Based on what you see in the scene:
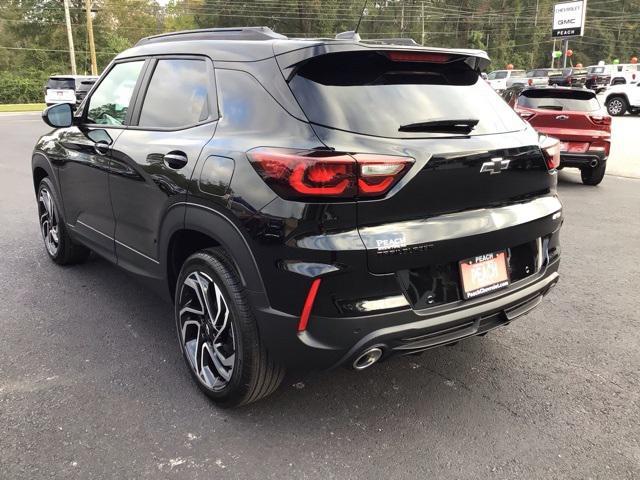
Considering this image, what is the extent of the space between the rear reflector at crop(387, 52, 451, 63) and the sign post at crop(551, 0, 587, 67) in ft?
102

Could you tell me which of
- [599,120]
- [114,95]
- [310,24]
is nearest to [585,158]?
[599,120]

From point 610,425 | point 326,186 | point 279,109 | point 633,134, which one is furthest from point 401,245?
point 633,134

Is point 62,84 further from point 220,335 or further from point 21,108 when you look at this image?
point 220,335

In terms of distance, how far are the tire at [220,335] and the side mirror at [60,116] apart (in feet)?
6.40

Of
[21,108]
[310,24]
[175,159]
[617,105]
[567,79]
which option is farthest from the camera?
[310,24]

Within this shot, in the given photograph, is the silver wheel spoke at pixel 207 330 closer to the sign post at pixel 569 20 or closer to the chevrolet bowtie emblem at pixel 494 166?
the chevrolet bowtie emblem at pixel 494 166

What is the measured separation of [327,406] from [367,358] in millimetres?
609

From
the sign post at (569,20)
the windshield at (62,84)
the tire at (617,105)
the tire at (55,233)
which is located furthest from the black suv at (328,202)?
the sign post at (569,20)

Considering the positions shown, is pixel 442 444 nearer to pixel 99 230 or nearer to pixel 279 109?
pixel 279 109

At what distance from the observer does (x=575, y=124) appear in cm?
870

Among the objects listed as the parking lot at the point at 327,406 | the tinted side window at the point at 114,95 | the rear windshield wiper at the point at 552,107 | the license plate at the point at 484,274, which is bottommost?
the parking lot at the point at 327,406

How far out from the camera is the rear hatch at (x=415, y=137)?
7.45 feet

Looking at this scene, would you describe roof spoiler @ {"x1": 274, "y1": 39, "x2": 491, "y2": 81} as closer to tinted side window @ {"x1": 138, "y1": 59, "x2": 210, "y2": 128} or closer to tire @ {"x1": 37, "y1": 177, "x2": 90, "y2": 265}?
tinted side window @ {"x1": 138, "y1": 59, "x2": 210, "y2": 128}

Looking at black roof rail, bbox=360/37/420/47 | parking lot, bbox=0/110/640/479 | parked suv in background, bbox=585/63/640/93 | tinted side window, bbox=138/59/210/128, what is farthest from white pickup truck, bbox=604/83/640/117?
tinted side window, bbox=138/59/210/128
